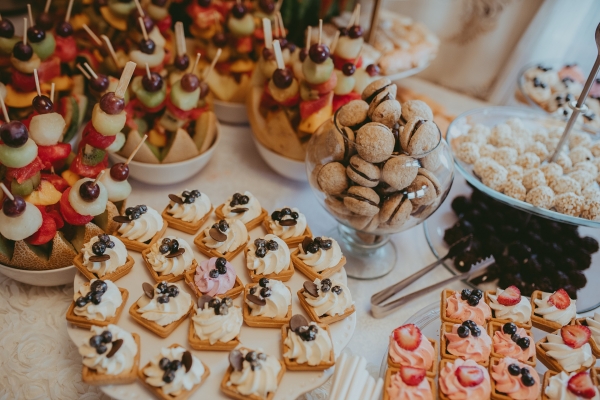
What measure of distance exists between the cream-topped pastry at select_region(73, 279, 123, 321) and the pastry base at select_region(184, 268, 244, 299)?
0.52 ft

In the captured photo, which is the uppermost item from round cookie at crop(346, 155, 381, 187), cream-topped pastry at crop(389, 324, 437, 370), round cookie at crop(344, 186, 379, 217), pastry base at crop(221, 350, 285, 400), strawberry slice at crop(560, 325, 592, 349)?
round cookie at crop(346, 155, 381, 187)

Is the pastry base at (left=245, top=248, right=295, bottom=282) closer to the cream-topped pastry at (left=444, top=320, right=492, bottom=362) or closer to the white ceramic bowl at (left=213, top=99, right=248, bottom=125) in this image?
the cream-topped pastry at (left=444, top=320, right=492, bottom=362)

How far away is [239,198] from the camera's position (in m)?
1.34

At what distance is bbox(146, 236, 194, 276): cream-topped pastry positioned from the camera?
116 centimetres

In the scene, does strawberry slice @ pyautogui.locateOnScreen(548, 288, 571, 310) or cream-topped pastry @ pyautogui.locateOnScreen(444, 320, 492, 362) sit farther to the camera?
strawberry slice @ pyautogui.locateOnScreen(548, 288, 571, 310)

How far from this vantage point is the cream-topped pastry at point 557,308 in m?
1.18

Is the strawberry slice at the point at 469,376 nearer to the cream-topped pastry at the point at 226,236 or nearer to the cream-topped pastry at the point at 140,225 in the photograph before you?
the cream-topped pastry at the point at 226,236

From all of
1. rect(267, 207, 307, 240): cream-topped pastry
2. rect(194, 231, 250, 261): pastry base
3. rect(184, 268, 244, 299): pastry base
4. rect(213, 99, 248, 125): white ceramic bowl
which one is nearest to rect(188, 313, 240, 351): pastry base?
rect(184, 268, 244, 299): pastry base

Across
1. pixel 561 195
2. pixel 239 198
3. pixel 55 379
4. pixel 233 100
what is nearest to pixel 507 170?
pixel 561 195

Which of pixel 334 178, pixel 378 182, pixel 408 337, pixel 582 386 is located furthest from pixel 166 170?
pixel 582 386

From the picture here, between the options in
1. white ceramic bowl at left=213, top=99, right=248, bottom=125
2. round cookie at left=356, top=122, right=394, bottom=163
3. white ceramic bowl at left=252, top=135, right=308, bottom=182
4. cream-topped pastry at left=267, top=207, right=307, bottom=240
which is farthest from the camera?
white ceramic bowl at left=213, top=99, right=248, bottom=125

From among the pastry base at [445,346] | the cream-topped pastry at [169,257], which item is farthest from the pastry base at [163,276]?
the pastry base at [445,346]

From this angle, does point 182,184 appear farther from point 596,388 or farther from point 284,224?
point 596,388

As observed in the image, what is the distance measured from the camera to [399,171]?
116 cm
